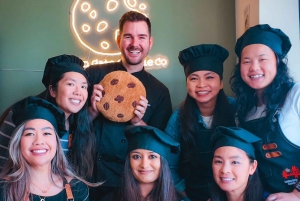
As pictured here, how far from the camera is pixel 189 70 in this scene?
6.53ft

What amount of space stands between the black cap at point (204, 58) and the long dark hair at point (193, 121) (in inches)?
6.5

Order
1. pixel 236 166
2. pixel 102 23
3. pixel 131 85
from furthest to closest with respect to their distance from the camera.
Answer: pixel 102 23 < pixel 131 85 < pixel 236 166

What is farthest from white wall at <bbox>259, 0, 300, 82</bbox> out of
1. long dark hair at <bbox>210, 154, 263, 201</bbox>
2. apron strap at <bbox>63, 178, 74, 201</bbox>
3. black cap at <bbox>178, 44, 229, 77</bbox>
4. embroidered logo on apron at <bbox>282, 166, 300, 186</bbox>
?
apron strap at <bbox>63, 178, 74, 201</bbox>

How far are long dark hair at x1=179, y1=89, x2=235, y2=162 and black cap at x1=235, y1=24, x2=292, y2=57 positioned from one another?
375mm

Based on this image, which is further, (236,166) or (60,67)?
(60,67)

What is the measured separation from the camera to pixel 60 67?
1943 mm

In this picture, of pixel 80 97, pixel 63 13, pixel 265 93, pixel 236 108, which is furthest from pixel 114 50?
pixel 265 93

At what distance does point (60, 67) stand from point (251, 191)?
1.21m

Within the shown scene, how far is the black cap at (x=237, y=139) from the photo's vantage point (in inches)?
63.4

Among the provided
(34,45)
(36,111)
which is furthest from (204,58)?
(34,45)

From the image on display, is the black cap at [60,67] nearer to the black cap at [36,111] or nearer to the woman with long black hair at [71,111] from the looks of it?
the woman with long black hair at [71,111]

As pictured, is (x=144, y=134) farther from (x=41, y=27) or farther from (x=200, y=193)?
(x=41, y=27)

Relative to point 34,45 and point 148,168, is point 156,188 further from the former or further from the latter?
point 34,45

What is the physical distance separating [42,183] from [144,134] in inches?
21.9
